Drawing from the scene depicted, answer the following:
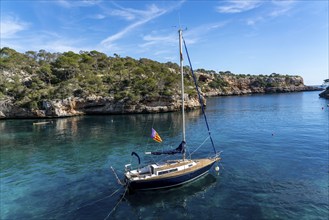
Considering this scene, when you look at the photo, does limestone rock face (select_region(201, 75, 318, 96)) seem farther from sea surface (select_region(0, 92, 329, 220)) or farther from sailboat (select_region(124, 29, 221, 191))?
sailboat (select_region(124, 29, 221, 191))

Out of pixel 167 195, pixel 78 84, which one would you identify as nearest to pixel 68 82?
pixel 78 84

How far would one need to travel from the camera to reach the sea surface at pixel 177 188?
1645 centimetres

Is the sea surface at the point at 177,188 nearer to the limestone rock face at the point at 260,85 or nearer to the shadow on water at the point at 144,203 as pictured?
the shadow on water at the point at 144,203

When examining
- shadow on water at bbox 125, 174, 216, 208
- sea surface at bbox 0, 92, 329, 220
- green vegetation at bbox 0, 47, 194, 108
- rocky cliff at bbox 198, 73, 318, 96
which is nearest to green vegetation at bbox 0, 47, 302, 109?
→ green vegetation at bbox 0, 47, 194, 108

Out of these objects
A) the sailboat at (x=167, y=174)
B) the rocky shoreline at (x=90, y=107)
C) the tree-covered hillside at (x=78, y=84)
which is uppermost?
the tree-covered hillside at (x=78, y=84)

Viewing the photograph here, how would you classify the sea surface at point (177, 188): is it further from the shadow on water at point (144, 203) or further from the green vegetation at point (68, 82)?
the green vegetation at point (68, 82)

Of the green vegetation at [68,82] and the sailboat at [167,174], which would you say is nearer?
the sailboat at [167,174]

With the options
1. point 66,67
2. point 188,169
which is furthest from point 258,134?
point 66,67

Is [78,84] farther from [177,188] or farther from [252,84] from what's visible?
[252,84]

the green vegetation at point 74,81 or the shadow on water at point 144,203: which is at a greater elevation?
the green vegetation at point 74,81

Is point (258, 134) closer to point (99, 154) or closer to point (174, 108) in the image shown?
point (99, 154)

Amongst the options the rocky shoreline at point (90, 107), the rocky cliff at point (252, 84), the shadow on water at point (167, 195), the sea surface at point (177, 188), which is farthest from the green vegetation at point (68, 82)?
the rocky cliff at point (252, 84)

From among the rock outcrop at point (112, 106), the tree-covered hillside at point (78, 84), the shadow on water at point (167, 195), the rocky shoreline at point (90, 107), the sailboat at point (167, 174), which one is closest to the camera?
the shadow on water at point (167, 195)

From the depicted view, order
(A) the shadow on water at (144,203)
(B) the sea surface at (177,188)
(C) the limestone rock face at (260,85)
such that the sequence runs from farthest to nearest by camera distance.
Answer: (C) the limestone rock face at (260,85)
(B) the sea surface at (177,188)
(A) the shadow on water at (144,203)
